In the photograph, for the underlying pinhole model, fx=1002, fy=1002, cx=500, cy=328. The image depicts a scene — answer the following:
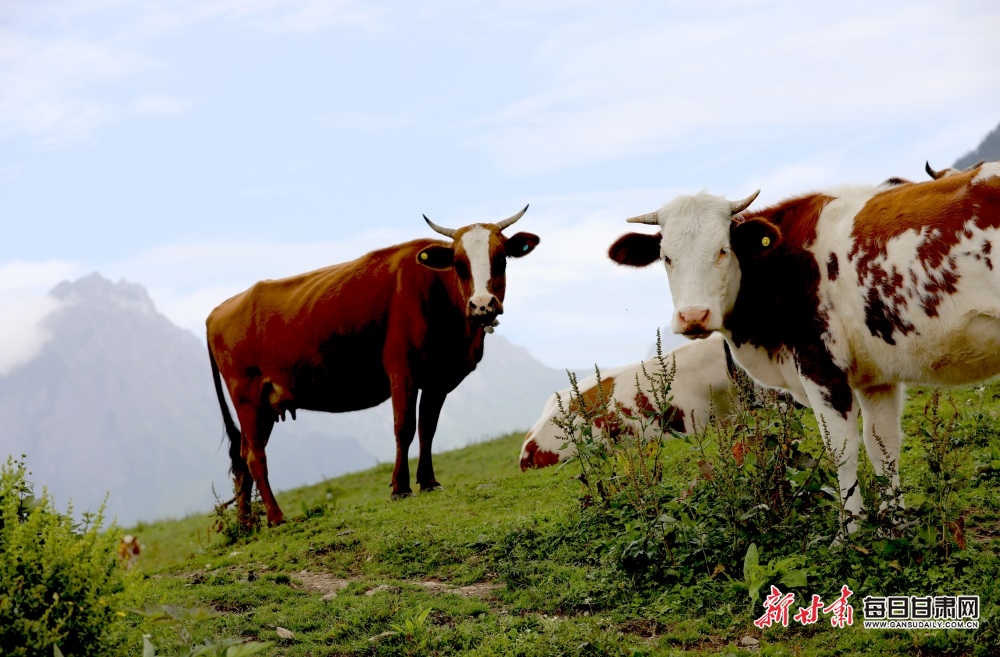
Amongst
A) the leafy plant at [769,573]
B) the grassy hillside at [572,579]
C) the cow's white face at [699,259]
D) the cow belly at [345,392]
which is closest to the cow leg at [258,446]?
the cow belly at [345,392]

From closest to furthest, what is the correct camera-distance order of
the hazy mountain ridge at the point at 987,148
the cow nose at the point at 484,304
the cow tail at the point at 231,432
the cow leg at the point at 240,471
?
1. the cow nose at the point at 484,304
2. the cow leg at the point at 240,471
3. the cow tail at the point at 231,432
4. the hazy mountain ridge at the point at 987,148

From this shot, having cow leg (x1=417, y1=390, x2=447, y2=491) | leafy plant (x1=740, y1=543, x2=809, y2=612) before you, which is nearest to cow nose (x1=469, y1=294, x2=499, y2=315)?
cow leg (x1=417, y1=390, x2=447, y2=491)

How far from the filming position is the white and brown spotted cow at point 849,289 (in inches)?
262

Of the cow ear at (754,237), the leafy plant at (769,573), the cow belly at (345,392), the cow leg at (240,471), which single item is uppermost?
the cow ear at (754,237)

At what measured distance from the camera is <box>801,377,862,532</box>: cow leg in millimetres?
7367

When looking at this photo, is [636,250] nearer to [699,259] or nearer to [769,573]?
[699,259]

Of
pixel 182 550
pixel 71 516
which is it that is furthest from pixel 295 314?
pixel 71 516

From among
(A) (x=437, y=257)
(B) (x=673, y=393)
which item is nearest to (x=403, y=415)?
(A) (x=437, y=257)

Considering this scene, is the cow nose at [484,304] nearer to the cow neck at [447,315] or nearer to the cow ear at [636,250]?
the cow neck at [447,315]

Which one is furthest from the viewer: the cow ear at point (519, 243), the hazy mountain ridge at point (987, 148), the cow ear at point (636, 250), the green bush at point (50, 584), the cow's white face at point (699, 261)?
the hazy mountain ridge at point (987, 148)

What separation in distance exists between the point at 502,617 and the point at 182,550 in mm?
12026

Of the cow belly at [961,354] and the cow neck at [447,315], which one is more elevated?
the cow neck at [447,315]

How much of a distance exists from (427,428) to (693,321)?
612 cm

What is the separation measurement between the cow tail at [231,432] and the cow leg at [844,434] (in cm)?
855
